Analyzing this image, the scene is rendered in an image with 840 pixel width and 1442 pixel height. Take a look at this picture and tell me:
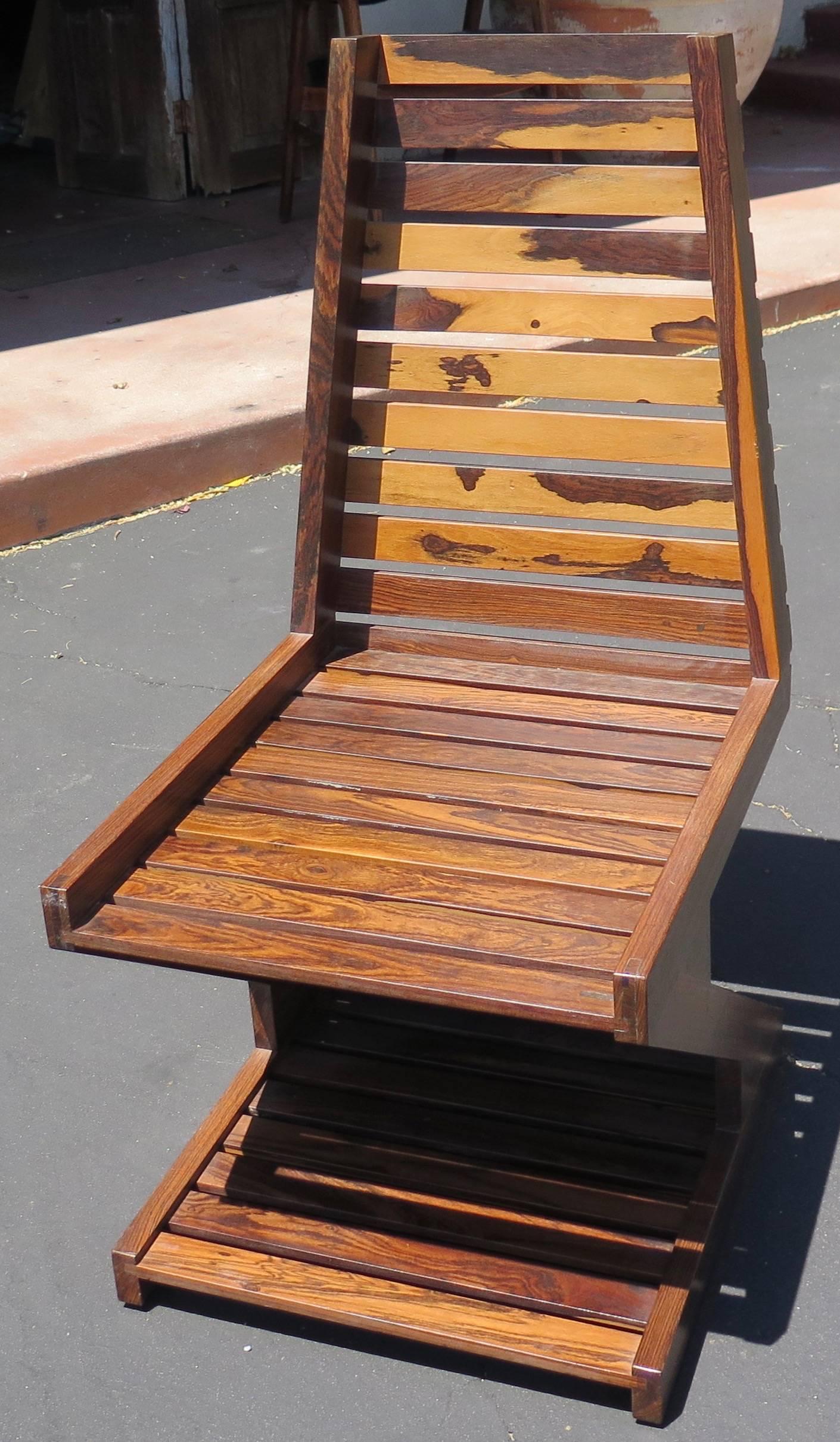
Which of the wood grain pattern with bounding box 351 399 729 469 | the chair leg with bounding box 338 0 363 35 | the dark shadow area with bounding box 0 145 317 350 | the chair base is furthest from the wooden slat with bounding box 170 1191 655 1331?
the chair leg with bounding box 338 0 363 35

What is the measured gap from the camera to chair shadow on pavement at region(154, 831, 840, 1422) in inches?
67.7

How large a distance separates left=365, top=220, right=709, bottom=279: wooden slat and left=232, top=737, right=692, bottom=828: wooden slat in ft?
2.13

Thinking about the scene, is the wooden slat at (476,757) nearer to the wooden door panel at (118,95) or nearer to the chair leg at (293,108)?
the chair leg at (293,108)

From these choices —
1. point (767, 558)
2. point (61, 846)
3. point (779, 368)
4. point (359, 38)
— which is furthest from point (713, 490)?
point (779, 368)

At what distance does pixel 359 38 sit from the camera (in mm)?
2049

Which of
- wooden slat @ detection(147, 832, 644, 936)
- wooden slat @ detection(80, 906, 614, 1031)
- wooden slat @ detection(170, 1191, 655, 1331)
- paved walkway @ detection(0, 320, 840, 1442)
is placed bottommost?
paved walkway @ detection(0, 320, 840, 1442)

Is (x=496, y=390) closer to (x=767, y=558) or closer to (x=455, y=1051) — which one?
(x=767, y=558)

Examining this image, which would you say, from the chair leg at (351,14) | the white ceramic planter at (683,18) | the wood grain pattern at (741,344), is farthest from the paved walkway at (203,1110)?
the white ceramic planter at (683,18)

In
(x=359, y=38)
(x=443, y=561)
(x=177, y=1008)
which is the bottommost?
(x=177, y=1008)

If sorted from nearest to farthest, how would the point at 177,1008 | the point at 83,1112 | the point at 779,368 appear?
the point at 83,1112 < the point at 177,1008 < the point at 779,368

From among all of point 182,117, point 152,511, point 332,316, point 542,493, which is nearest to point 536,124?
point 332,316

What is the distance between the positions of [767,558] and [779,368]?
2.97 m

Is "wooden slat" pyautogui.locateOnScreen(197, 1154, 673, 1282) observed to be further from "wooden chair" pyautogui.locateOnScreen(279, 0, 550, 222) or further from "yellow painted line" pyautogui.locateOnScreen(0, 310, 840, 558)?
"wooden chair" pyautogui.locateOnScreen(279, 0, 550, 222)

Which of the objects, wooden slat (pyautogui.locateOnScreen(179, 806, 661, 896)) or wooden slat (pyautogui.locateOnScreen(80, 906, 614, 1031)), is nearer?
wooden slat (pyautogui.locateOnScreen(80, 906, 614, 1031))
